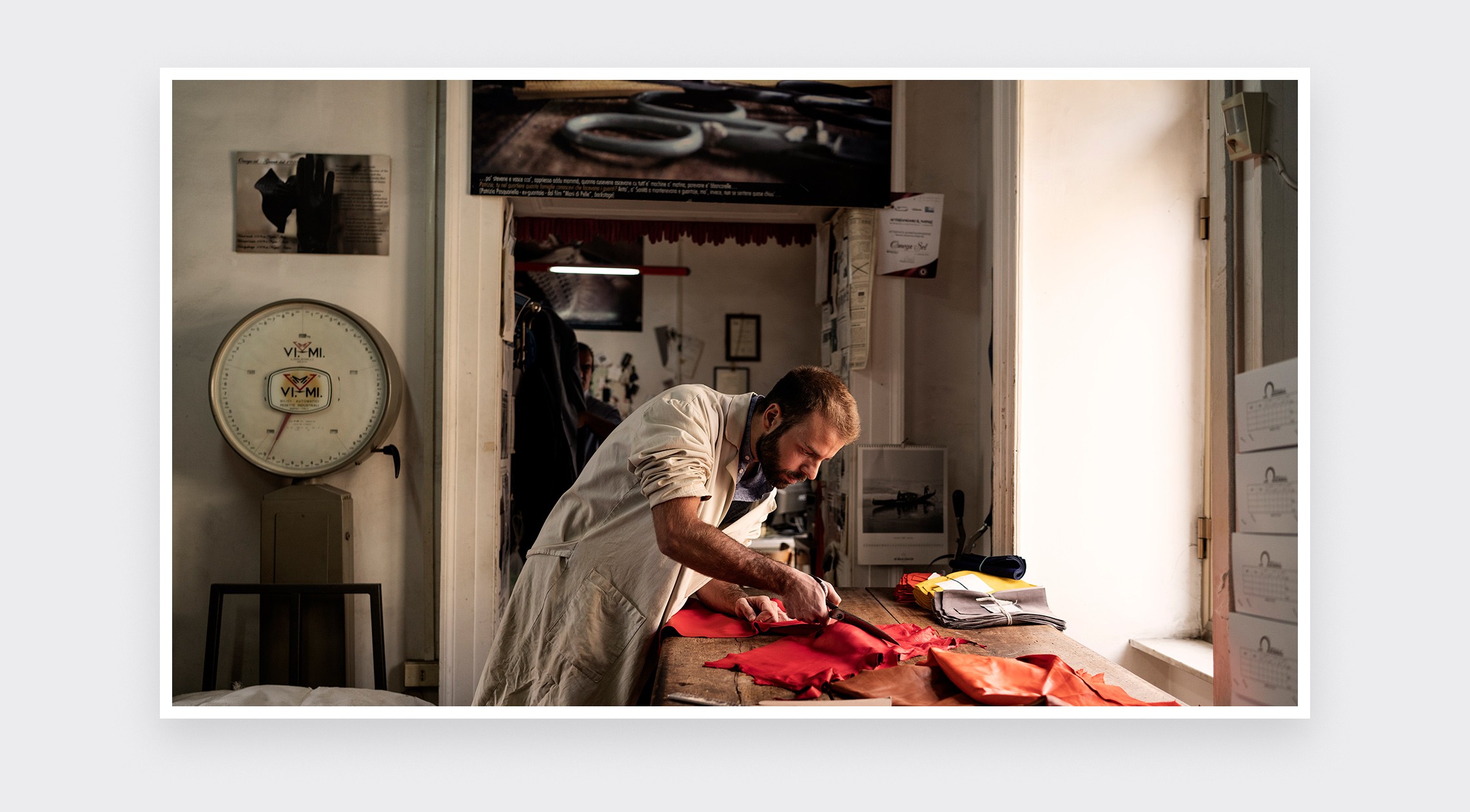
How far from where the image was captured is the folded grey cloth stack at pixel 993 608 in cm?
180

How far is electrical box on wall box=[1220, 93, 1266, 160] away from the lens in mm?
1017

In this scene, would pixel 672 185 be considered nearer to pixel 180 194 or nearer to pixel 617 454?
pixel 617 454

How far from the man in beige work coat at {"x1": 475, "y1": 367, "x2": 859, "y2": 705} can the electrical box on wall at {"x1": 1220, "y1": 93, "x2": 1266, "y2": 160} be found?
808 millimetres

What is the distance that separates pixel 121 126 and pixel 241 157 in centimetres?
146

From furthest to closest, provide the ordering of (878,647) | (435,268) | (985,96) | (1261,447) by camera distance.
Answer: (985,96) < (435,268) < (878,647) < (1261,447)

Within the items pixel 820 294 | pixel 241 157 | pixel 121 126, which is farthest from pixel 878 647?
pixel 241 157

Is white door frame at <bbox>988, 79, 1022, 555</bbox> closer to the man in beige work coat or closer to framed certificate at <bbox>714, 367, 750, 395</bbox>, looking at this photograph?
the man in beige work coat

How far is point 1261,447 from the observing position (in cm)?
99

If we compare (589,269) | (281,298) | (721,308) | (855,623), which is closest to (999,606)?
(855,623)

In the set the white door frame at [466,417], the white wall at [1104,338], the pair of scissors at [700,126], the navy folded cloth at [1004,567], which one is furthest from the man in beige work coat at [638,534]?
the pair of scissors at [700,126]

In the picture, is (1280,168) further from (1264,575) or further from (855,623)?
(855,623)

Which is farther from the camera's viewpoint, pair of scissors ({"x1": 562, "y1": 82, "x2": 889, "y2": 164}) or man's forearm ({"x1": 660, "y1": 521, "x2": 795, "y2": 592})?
pair of scissors ({"x1": 562, "y1": 82, "x2": 889, "y2": 164})

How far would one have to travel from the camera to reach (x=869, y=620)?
1.89 m

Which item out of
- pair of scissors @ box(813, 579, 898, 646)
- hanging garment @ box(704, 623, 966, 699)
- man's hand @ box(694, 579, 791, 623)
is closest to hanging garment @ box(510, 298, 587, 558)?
man's hand @ box(694, 579, 791, 623)
